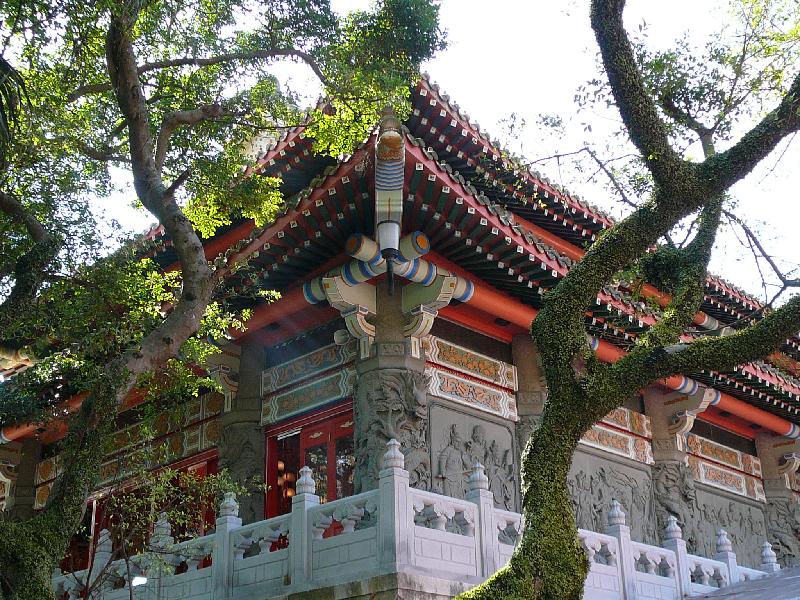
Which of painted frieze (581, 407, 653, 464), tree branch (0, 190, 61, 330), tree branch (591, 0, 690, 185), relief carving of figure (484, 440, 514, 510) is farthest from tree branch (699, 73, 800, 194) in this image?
painted frieze (581, 407, 653, 464)

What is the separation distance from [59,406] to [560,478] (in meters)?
7.97

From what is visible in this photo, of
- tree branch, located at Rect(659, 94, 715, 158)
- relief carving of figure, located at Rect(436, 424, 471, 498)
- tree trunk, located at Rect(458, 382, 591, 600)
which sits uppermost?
tree branch, located at Rect(659, 94, 715, 158)

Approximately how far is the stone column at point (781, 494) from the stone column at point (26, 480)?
11.8m

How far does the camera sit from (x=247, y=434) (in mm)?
11172

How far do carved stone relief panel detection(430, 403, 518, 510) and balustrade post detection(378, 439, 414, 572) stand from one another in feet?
7.84

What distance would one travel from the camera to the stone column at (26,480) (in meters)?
14.6

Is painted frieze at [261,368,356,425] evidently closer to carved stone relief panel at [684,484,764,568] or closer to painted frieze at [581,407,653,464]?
painted frieze at [581,407,653,464]

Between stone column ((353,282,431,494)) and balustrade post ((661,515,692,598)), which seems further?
balustrade post ((661,515,692,598))

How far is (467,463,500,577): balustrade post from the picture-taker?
7812 mm

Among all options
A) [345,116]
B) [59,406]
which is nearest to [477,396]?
[345,116]

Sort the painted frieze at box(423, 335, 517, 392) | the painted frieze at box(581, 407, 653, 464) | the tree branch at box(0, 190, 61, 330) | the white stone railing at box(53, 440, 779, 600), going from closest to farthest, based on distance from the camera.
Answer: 1. the tree branch at box(0, 190, 61, 330)
2. the white stone railing at box(53, 440, 779, 600)
3. the painted frieze at box(423, 335, 517, 392)
4. the painted frieze at box(581, 407, 653, 464)

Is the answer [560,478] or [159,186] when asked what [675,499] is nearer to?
[560,478]

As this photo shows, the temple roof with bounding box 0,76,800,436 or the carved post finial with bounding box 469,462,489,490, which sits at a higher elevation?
the temple roof with bounding box 0,76,800,436

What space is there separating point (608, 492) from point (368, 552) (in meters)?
5.46
